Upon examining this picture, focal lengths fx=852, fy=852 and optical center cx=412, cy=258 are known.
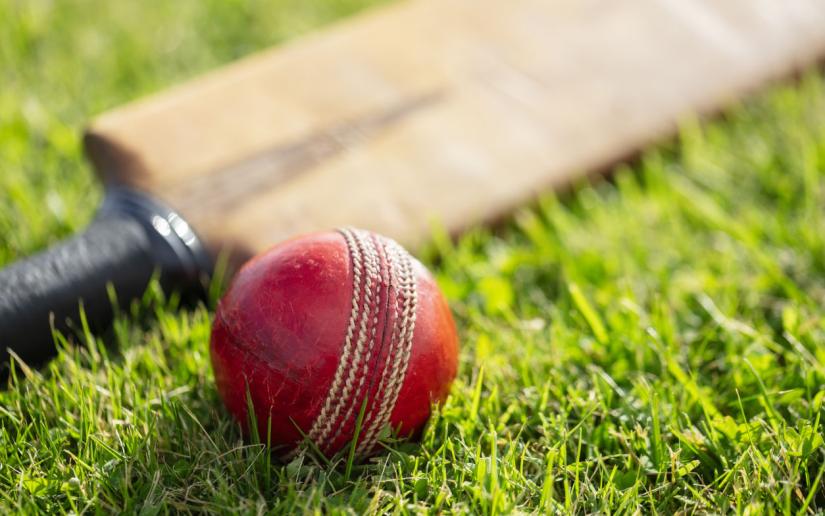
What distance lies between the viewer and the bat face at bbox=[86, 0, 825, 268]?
7.91 ft

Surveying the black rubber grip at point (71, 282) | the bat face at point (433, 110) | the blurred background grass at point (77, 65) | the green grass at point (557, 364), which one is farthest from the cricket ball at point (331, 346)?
the blurred background grass at point (77, 65)

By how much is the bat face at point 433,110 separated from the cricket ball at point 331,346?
626 mm

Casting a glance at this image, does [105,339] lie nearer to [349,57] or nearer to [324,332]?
[324,332]

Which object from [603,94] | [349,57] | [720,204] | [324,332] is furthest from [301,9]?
[324,332]

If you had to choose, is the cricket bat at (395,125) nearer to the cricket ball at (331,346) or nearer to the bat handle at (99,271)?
the bat handle at (99,271)

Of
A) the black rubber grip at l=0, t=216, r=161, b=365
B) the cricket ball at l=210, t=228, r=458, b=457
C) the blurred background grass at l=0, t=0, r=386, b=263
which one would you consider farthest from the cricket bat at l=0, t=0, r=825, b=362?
the cricket ball at l=210, t=228, r=458, b=457

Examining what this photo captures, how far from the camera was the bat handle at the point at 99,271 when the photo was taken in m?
1.86

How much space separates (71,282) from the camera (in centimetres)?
196

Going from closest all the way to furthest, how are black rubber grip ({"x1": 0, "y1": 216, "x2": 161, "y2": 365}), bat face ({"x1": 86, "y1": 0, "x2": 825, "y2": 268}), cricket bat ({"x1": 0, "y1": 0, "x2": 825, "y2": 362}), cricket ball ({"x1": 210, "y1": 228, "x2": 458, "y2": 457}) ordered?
cricket ball ({"x1": 210, "y1": 228, "x2": 458, "y2": 457})
black rubber grip ({"x1": 0, "y1": 216, "x2": 161, "y2": 365})
cricket bat ({"x1": 0, "y1": 0, "x2": 825, "y2": 362})
bat face ({"x1": 86, "y1": 0, "x2": 825, "y2": 268})

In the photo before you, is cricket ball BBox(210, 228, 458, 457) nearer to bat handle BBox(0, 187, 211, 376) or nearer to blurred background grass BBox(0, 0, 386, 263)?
bat handle BBox(0, 187, 211, 376)

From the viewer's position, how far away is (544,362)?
1.98m

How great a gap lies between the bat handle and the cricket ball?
45 centimetres

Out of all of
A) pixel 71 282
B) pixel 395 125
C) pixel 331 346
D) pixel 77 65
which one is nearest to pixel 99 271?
pixel 71 282

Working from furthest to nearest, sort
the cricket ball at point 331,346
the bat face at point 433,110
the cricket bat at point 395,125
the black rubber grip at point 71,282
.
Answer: the bat face at point 433,110 → the cricket bat at point 395,125 → the black rubber grip at point 71,282 → the cricket ball at point 331,346
